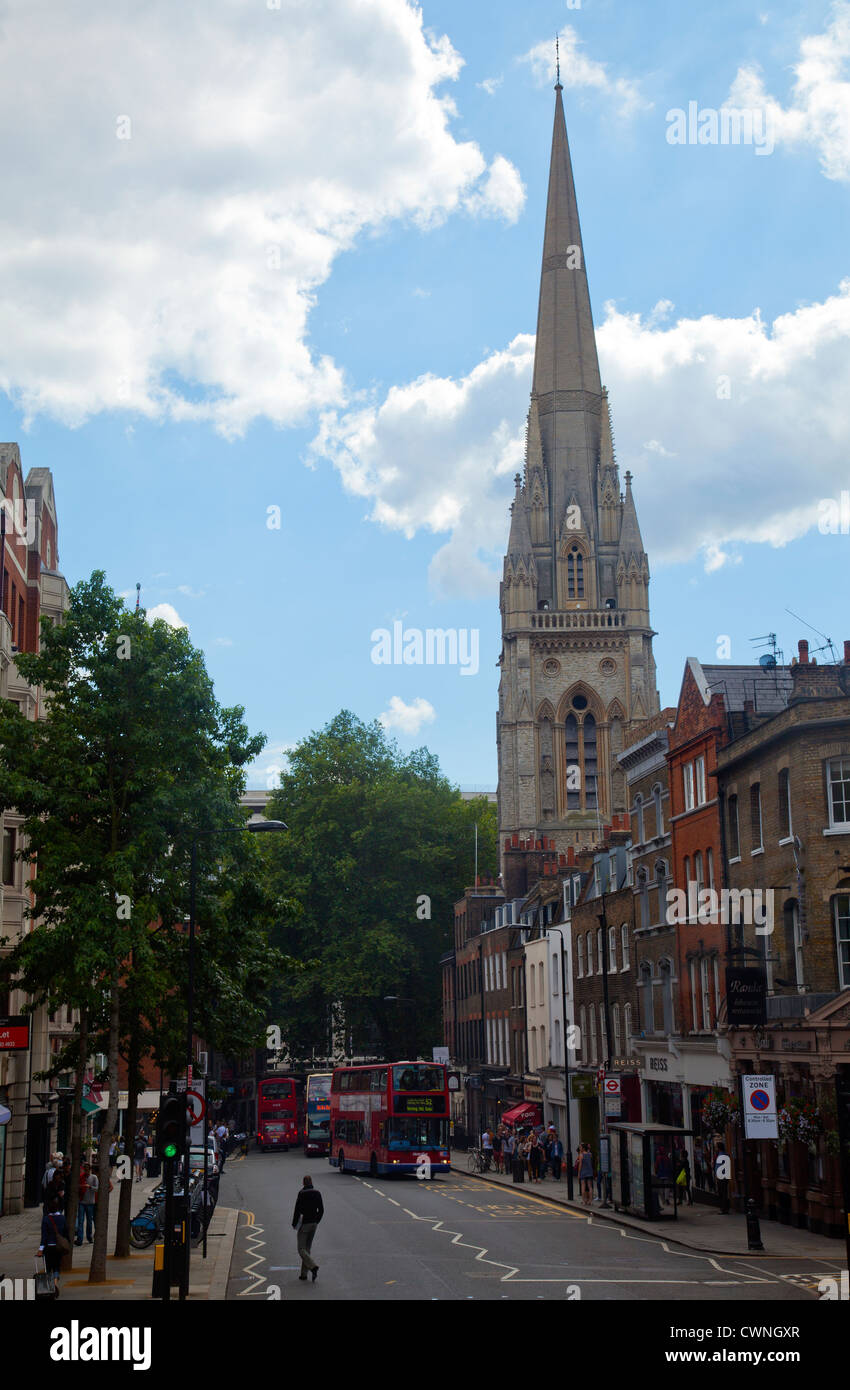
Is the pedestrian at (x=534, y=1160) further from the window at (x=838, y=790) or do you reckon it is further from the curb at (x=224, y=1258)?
the window at (x=838, y=790)

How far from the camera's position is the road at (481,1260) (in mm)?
22969

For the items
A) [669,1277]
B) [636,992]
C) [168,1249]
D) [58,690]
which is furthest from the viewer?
[636,992]

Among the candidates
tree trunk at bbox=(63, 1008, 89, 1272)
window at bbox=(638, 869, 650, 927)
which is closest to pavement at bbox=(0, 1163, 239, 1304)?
tree trunk at bbox=(63, 1008, 89, 1272)

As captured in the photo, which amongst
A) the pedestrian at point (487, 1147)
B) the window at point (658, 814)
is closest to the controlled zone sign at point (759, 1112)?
the window at point (658, 814)

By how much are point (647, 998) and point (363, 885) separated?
132 ft

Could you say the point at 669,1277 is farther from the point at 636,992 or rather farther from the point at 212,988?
the point at 636,992

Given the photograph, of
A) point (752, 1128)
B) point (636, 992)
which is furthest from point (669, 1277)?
point (636, 992)

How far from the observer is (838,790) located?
110ft

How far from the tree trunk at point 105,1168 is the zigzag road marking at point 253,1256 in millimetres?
2508

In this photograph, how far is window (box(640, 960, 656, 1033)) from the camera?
155 feet

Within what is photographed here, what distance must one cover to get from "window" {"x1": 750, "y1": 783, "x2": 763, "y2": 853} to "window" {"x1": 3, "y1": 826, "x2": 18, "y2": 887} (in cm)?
1891
